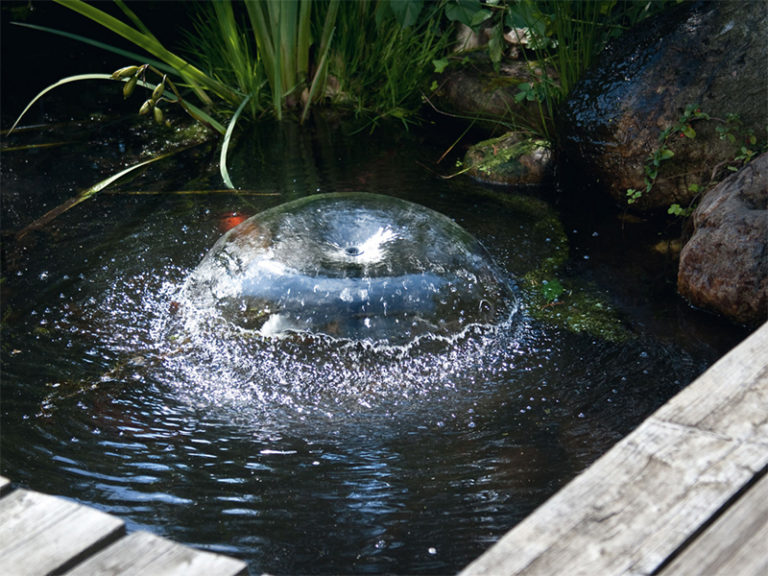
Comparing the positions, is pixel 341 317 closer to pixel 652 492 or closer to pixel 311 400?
pixel 311 400

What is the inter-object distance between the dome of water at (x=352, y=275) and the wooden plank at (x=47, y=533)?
166 cm

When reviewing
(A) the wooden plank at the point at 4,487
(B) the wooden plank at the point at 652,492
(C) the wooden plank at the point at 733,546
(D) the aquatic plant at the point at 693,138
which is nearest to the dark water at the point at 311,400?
(D) the aquatic plant at the point at 693,138

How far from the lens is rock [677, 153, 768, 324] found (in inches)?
144

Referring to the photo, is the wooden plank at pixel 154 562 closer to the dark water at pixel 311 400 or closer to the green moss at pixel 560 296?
the dark water at pixel 311 400

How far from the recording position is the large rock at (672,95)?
453cm

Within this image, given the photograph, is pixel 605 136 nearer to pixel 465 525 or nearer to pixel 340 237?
pixel 340 237

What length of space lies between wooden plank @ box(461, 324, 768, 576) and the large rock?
9.86 ft

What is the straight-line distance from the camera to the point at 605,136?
484 cm

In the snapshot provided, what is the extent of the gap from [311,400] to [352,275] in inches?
24.9

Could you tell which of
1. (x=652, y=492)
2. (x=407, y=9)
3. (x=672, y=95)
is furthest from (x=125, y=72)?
(x=652, y=492)

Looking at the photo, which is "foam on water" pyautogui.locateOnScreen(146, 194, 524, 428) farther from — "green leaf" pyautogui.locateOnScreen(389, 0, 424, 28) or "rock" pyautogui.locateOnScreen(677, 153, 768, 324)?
"green leaf" pyautogui.locateOnScreen(389, 0, 424, 28)

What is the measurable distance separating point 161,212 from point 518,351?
2471mm

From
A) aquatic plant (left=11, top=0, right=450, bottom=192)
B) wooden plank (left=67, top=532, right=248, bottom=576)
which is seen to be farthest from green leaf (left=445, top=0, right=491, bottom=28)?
wooden plank (left=67, top=532, right=248, bottom=576)

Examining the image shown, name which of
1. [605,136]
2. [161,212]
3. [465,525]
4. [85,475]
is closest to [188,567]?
[465,525]
